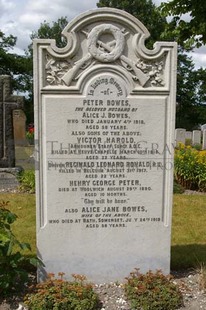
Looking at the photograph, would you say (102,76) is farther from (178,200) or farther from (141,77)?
(178,200)

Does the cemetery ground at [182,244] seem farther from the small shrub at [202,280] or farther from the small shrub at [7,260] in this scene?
the small shrub at [7,260]

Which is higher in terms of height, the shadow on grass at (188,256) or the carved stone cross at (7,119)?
the carved stone cross at (7,119)

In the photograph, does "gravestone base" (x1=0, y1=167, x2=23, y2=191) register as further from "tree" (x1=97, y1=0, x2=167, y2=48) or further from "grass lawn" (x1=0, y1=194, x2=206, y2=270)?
"tree" (x1=97, y1=0, x2=167, y2=48)

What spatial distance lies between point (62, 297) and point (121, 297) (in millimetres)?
644

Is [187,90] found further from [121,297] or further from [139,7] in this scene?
[121,297]

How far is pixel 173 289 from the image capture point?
147 inches

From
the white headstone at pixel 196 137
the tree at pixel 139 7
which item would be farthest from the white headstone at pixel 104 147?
the tree at pixel 139 7

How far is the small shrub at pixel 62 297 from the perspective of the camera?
342cm

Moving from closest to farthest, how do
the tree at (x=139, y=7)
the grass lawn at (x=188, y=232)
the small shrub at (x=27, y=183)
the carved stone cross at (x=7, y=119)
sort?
the grass lawn at (x=188, y=232), the carved stone cross at (x=7, y=119), the small shrub at (x=27, y=183), the tree at (x=139, y=7)

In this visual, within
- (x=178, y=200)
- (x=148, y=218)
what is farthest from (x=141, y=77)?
(x=178, y=200)

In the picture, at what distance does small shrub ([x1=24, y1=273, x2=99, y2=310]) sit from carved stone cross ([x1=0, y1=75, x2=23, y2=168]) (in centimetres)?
551

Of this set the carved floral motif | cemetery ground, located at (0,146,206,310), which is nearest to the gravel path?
cemetery ground, located at (0,146,206,310)

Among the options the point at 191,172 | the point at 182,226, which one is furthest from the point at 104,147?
the point at 191,172

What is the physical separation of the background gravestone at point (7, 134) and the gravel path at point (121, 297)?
5.36 meters
